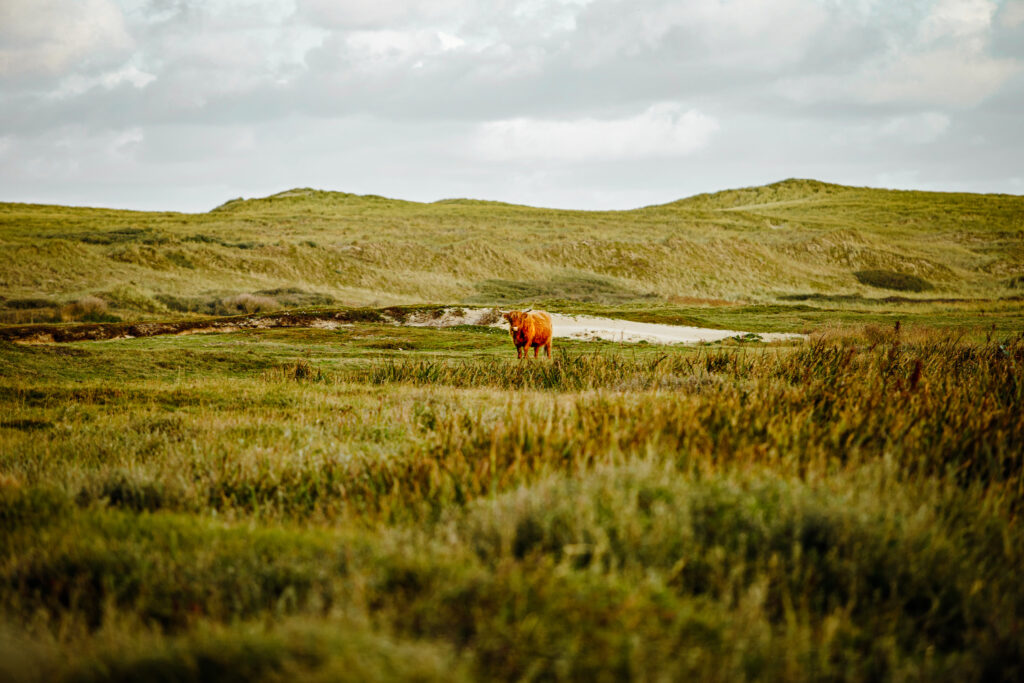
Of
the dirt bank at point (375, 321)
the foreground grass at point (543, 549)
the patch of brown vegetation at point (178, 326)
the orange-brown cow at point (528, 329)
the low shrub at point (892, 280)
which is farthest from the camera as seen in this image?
the low shrub at point (892, 280)

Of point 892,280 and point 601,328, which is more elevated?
point 892,280

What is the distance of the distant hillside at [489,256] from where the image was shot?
48.7 m

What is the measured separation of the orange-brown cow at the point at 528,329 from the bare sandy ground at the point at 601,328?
556 centimetres

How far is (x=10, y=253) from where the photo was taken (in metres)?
49.0

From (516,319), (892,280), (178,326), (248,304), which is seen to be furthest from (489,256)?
(516,319)

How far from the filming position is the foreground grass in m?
3.20

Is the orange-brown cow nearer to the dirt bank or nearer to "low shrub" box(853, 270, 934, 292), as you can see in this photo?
the dirt bank

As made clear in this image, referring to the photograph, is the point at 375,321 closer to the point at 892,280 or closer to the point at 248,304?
the point at 248,304

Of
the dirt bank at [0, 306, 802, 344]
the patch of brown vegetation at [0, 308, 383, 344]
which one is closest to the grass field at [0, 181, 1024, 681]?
the patch of brown vegetation at [0, 308, 383, 344]

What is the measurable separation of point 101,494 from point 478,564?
161 inches

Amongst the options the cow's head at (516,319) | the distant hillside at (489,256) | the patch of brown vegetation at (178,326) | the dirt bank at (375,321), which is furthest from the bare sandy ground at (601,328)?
the distant hillside at (489,256)

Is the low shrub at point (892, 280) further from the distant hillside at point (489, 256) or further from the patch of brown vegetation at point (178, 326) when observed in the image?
the patch of brown vegetation at point (178, 326)

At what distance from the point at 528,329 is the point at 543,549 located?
16218mm

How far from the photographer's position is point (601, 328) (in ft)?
105
